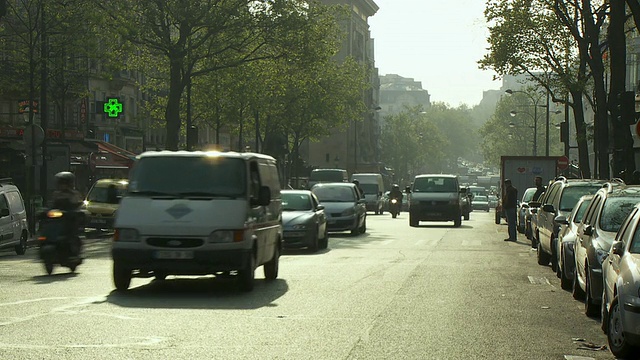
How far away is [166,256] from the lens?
16.2 m

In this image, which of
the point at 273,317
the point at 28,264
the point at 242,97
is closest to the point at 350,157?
the point at 242,97

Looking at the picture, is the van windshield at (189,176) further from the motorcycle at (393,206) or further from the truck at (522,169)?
the motorcycle at (393,206)

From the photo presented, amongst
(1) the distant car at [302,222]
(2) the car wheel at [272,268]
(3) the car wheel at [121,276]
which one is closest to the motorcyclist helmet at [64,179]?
(2) the car wheel at [272,268]

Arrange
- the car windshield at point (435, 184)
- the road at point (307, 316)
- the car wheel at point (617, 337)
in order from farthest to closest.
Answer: the car windshield at point (435, 184) → the road at point (307, 316) → the car wheel at point (617, 337)

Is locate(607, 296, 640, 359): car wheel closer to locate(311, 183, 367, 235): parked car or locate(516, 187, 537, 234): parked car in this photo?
locate(311, 183, 367, 235): parked car

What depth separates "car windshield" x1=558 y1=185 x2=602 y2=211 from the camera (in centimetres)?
2445

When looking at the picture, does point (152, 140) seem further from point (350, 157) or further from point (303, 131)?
point (350, 157)

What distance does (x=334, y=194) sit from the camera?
38.7m

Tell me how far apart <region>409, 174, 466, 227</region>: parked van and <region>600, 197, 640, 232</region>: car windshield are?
3234cm

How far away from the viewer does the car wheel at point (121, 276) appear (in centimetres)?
1645

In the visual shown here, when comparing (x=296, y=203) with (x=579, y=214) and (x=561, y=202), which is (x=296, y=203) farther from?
(x=579, y=214)

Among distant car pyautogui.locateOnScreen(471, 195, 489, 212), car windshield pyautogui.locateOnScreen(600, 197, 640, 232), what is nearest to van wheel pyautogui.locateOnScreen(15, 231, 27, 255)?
car windshield pyautogui.locateOnScreen(600, 197, 640, 232)

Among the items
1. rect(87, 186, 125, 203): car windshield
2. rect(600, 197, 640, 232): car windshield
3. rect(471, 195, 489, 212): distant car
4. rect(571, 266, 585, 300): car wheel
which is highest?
rect(600, 197, 640, 232): car windshield

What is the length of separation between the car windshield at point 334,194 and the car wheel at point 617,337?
2730 cm
